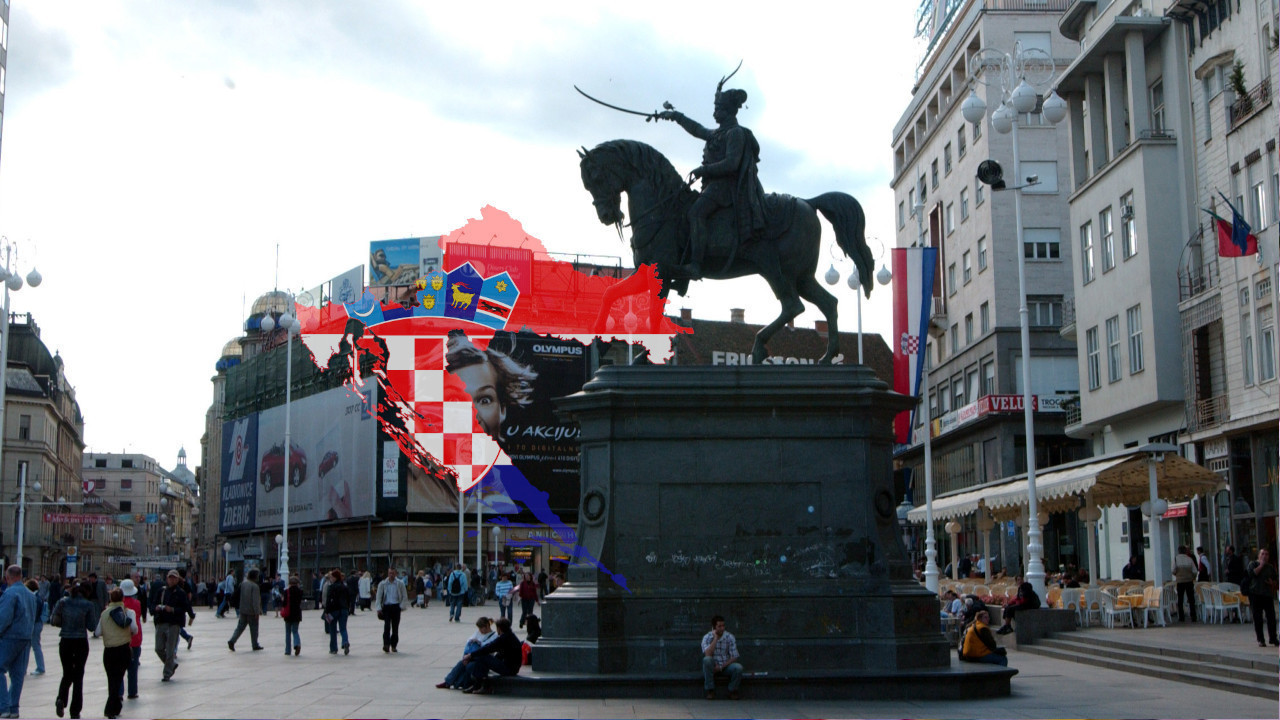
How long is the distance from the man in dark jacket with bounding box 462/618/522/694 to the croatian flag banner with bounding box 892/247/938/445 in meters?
21.0

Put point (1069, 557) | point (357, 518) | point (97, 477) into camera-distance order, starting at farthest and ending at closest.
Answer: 1. point (97, 477)
2. point (357, 518)
3. point (1069, 557)

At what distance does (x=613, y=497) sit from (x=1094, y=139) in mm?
31773

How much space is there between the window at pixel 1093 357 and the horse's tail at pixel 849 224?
27137 millimetres

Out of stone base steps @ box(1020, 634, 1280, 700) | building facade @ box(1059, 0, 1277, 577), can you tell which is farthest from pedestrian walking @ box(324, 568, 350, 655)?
building facade @ box(1059, 0, 1277, 577)

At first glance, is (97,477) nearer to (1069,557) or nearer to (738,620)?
(1069,557)

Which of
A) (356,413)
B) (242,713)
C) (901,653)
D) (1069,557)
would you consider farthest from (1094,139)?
(356,413)

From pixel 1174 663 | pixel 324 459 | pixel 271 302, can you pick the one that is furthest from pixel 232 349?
pixel 1174 663

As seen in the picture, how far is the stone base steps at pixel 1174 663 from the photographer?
16.6 m

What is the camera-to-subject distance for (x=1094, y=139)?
4197cm

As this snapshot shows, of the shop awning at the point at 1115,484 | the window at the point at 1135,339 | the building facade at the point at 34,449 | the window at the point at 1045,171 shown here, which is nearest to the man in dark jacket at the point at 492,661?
the shop awning at the point at 1115,484

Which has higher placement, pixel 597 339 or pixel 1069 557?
pixel 597 339

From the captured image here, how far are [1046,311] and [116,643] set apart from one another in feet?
161

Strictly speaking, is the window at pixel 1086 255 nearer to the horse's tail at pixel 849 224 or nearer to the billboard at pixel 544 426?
the horse's tail at pixel 849 224

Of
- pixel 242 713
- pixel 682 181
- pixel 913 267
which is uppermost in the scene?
pixel 913 267
